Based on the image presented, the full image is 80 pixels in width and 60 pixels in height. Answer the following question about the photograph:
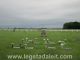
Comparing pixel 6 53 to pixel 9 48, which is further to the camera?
pixel 9 48

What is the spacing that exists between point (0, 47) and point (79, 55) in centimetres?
434

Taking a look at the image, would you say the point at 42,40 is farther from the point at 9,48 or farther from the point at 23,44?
the point at 9,48

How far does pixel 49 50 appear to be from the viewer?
39.1ft

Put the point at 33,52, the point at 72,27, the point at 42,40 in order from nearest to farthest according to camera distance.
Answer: the point at 33,52, the point at 42,40, the point at 72,27

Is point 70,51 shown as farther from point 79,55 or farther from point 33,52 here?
point 33,52

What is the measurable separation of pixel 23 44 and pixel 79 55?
329 cm

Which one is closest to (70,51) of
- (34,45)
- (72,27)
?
(34,45)

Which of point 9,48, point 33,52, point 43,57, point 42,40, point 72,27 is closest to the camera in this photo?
point 43,57

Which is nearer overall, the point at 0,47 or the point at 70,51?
the point at 70,51

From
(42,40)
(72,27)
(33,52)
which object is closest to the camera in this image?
(33,52)

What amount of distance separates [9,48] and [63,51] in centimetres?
283

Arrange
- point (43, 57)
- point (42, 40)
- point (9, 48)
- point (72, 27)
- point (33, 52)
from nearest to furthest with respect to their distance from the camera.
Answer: point (43, 57)
point (33, 52)
point (9, 48)
point (42, 40)
point (72, 27)

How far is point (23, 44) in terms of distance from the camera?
13.0 meters

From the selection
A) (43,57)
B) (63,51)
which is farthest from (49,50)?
(43,57)
